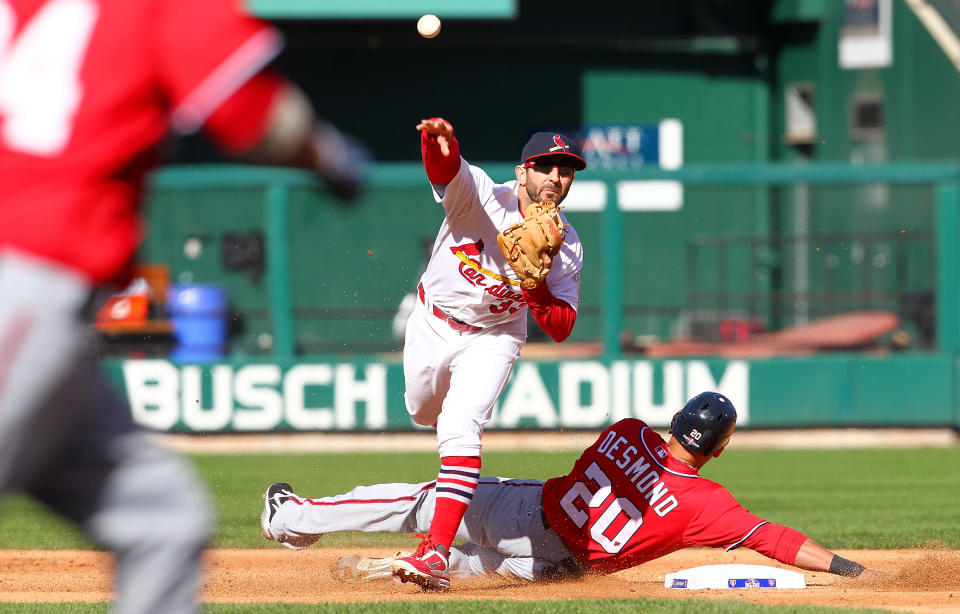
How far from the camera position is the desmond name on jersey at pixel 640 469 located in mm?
4488

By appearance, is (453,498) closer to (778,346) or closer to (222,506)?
(222,506)

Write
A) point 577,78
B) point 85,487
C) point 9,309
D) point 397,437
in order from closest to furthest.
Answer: point 9,309 → point 85,487 → point 397,437 → point 577,78

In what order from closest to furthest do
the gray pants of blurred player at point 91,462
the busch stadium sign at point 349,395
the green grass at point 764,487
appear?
1. the gray pants of blurred player at point 91,462
2. the green grass at point 764,487
3. the busch stadium sign at point 349,395

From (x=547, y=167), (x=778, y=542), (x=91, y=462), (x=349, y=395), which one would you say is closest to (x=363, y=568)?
(x=778, y=542)

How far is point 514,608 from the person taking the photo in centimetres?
412

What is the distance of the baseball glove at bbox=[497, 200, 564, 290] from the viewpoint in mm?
4535

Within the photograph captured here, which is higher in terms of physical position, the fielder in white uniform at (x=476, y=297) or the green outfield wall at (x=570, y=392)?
the fielder in white uniform at (x=476, y=297)

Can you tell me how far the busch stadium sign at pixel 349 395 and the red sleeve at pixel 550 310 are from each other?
5.58 metres

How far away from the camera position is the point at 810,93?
17.7m

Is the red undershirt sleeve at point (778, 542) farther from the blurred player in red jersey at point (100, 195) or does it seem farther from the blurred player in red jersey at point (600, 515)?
the blurred player in red jersey at point (100, 195)

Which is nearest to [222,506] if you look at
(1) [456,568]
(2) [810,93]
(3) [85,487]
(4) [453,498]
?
(1) [456,568]

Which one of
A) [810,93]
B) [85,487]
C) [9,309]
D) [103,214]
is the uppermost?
[810,93]

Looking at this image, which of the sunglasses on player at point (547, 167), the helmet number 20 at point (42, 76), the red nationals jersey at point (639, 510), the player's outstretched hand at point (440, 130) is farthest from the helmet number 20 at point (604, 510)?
the helmet number 20 at point (42, 76)

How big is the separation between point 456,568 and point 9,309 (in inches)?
135
